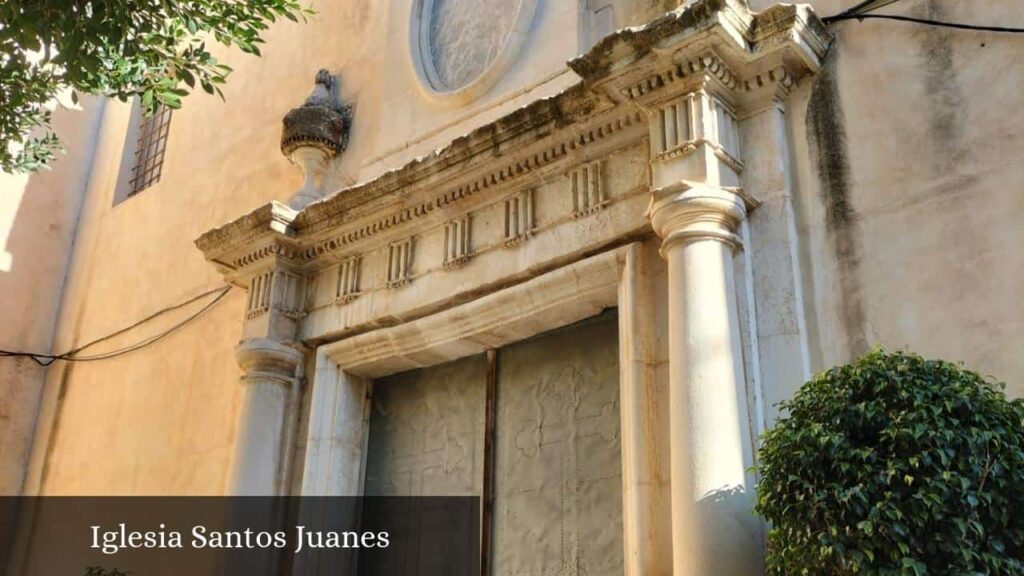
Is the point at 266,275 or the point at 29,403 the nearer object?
the point at 266,275

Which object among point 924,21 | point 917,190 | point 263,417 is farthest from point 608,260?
point 263,417

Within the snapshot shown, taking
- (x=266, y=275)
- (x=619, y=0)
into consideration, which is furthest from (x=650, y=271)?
(x=266, y=275)

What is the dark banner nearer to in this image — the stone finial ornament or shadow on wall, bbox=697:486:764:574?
shadow on wall, bbox=697:486:764:574

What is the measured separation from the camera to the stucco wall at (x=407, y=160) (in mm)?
4453

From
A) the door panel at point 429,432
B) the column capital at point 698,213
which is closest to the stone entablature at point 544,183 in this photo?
the column capital at point 698,213

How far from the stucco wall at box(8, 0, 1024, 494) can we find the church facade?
18 millimetres

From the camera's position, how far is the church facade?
14.9 feet

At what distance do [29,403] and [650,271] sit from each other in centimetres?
756

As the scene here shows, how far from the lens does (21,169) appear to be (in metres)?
7.75

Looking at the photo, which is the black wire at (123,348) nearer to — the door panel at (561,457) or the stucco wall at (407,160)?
the stucco wall at (407,160)

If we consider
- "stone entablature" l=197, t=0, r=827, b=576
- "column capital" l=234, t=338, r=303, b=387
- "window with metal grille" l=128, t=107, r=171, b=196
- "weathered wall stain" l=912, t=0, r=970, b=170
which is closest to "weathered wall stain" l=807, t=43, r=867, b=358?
"stone entablature" l=197, t=0, r=827, b=576

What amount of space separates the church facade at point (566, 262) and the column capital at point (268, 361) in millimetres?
23

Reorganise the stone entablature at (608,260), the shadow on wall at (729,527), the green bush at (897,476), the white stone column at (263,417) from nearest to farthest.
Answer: the green bush at (897,476) → the shadow on wall at (729,527) → the stone entablature at (608,260) → the white stone column at (263,417)

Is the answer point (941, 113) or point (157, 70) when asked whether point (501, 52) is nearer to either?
point (157, 70)
